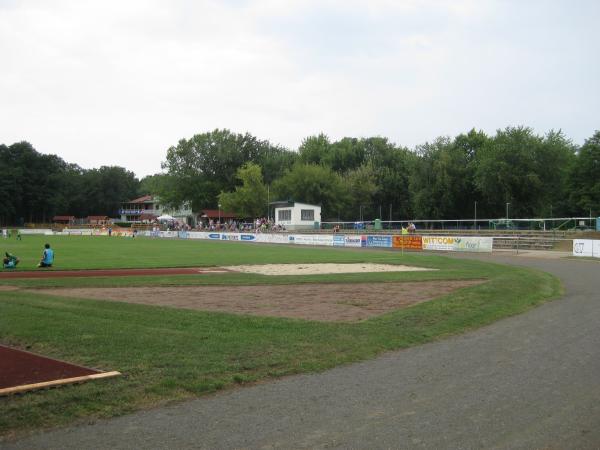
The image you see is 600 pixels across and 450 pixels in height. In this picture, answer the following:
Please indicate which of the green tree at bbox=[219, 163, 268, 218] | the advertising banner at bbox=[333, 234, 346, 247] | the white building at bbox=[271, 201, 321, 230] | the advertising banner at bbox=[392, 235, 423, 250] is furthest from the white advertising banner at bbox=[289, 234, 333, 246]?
the green tree at bbox=[219, 163, 268, 218]

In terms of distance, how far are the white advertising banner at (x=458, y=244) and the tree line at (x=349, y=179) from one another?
20693 millimetres

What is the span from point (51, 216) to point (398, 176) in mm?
86609

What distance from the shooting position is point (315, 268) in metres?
28.2

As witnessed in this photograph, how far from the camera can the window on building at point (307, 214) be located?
76.9 metres

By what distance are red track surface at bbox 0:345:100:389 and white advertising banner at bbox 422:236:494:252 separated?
130 feet

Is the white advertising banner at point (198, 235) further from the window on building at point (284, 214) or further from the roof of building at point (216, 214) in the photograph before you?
the roof of building at point (216, 214)

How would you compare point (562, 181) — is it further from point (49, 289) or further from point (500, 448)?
point (500, 448)

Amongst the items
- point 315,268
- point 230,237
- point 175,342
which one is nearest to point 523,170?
point 230,237

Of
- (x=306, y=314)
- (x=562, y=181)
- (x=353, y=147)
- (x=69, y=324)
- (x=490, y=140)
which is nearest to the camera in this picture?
(x=69, y=324)

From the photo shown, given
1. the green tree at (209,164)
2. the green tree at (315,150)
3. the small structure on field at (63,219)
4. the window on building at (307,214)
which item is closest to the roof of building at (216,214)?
the green tree at (209,164)

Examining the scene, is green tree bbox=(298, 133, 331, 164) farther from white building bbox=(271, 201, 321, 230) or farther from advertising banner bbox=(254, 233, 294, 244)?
advertising banner bbox=(254, 233, 294, 244)

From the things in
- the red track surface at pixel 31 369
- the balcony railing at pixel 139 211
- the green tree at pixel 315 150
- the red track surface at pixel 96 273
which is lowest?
the red track surface at pixel 96 273

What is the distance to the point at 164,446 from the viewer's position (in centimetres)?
539

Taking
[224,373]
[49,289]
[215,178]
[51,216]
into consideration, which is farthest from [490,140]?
[51,216]
